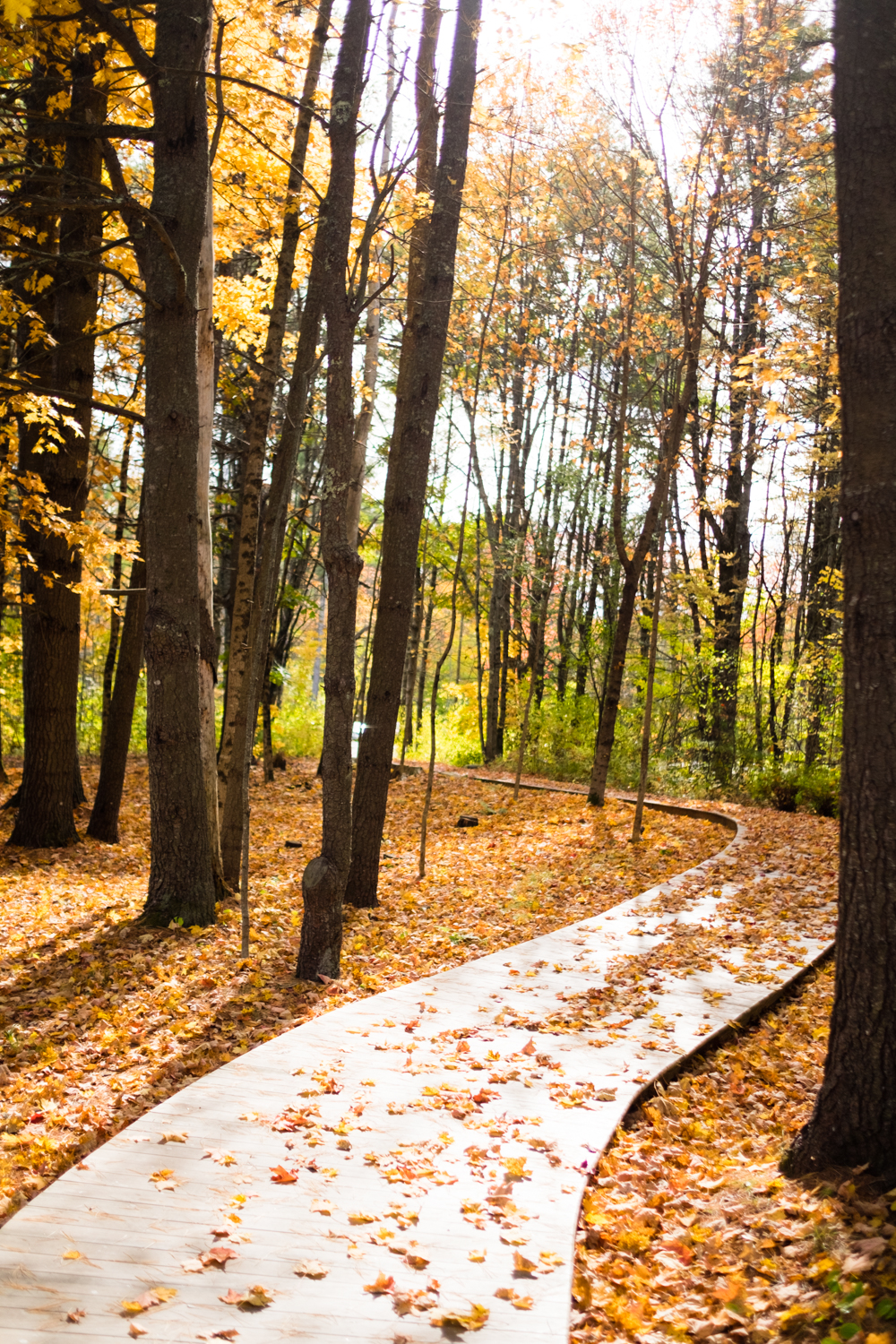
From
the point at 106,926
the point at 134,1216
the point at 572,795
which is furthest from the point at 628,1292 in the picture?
the point at 572,795

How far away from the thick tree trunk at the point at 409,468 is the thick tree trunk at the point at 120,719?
3.01m

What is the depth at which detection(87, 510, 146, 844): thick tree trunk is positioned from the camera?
912 centimetres

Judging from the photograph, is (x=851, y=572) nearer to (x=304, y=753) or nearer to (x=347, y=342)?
(x=347, y=342)

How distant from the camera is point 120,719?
368 inches

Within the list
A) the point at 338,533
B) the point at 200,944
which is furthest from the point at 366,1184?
the point at 338,533

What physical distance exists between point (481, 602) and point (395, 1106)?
54.5ft

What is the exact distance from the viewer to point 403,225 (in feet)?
29.6

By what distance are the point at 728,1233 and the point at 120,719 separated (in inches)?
311

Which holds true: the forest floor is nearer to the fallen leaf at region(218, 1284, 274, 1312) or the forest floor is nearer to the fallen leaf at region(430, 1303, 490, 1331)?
the fallen leaf at region(430, 1303, 490, 1331)

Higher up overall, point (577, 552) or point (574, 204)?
point (574, 204)

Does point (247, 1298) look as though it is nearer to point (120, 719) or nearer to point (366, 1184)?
point (366, 1184)

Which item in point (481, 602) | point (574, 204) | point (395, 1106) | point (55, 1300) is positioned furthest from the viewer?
point (481, 602)

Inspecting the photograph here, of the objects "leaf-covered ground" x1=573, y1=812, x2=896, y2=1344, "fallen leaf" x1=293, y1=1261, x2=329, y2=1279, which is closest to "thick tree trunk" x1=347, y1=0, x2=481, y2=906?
"leaf-covered ground" x1=573, y1=812, x2=896, y2=1344

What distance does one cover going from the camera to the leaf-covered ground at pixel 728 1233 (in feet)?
8.13
